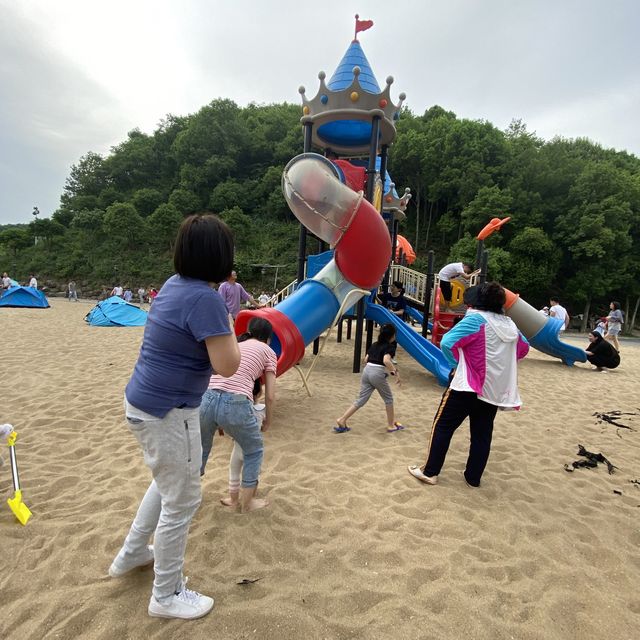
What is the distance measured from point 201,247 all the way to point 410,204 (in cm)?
3666

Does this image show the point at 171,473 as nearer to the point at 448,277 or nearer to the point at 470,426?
the point at 470,426

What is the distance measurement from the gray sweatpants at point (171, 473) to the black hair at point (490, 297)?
2311mm

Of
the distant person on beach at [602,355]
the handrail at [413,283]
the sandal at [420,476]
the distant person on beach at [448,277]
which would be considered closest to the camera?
the sandal at [420,476]

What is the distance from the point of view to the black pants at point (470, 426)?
2.95 m

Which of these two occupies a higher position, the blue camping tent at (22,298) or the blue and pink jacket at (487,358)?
the blue and pink jacket at (487,358)

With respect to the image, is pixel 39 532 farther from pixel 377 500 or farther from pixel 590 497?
pixel 590 497

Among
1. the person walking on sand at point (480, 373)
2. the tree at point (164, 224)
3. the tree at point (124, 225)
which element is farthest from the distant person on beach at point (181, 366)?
the tree at point (124, 225)

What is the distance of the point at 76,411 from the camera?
4.45m

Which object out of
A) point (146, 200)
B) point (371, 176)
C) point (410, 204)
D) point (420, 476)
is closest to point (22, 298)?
point (371, 176)

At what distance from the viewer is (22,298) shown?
1744 cm

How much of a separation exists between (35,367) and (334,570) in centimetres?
633

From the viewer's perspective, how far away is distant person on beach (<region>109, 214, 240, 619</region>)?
4.77ft

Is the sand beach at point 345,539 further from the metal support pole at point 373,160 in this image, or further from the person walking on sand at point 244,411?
the metal support pole at point 373,160

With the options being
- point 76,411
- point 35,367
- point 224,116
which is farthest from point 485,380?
point 224,116
